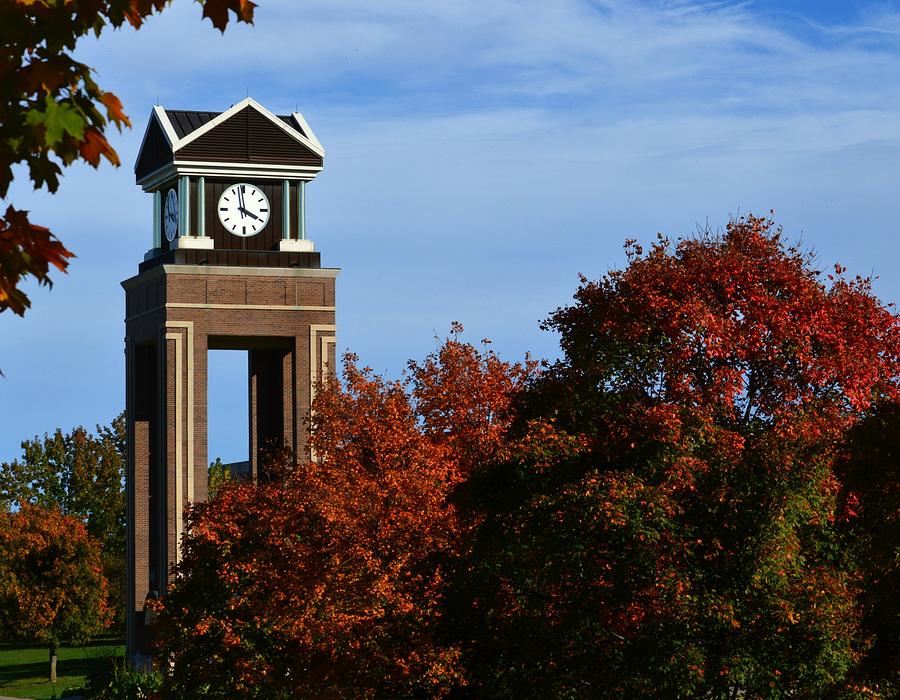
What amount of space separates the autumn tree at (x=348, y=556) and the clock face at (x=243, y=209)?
2376cm

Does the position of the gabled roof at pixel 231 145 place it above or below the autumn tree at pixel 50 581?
above

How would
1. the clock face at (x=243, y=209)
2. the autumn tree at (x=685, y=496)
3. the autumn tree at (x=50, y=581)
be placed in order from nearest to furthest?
the autumn tree at (x=685, y=496), the clock face at (x=243, y=209), the autumn tree at (x=50, y=581)

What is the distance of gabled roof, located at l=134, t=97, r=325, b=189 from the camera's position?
59594mm

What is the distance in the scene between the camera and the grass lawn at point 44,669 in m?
68.1

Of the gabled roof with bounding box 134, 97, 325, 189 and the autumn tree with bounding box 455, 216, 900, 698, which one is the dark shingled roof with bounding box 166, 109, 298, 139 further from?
the autumn tree with bounding box 455, 216, 900, 698

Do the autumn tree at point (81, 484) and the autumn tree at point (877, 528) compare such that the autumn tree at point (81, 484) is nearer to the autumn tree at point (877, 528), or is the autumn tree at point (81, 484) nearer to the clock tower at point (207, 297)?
the clock tower at point (207, 297)

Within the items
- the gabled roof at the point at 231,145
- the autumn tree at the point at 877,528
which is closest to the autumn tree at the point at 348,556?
the autumn tree at the point at 877,528

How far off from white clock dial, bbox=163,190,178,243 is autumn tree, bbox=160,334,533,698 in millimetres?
23704

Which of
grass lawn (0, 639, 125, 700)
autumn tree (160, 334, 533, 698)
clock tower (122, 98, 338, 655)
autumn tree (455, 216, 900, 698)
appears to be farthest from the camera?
grass lawn (0, 639, 125, 700)

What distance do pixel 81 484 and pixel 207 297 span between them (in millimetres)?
29982

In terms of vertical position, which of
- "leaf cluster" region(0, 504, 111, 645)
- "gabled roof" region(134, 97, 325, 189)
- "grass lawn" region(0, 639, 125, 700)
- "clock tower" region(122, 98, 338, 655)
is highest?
"gabled roof" region(134, 97, 325, 189)

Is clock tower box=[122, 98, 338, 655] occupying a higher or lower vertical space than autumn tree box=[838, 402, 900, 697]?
higher

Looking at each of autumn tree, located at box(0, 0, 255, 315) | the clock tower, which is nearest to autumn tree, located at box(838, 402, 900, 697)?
autumn tree, located at box(0, 0, 255, 315)

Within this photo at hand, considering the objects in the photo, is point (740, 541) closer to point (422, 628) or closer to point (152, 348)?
point (422, 628)
